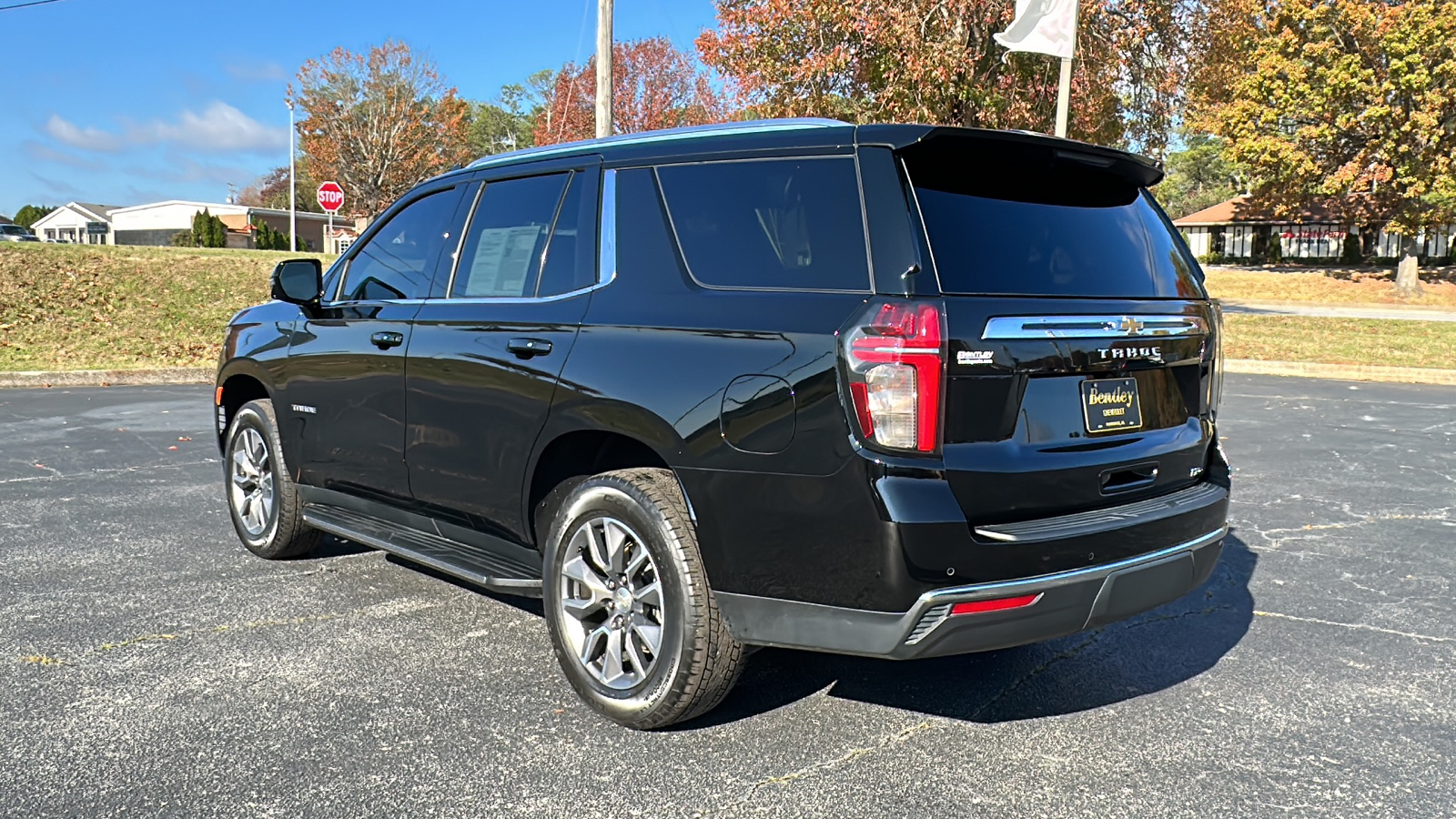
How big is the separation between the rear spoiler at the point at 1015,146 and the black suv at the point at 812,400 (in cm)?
1

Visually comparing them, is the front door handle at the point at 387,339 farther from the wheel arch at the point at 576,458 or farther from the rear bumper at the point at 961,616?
the rear bumper at the point at 961,616

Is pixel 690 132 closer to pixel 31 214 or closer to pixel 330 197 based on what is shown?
pixel 330 197

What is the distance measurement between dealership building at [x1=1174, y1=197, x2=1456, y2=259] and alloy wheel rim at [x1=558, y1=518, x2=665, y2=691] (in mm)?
56082

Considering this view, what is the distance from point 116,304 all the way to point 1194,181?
93.3 meters

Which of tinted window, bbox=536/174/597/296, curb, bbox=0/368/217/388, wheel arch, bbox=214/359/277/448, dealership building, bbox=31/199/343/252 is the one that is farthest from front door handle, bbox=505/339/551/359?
dealership building, bbox=31/199/343/252

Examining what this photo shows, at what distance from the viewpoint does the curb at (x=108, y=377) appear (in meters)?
14.0

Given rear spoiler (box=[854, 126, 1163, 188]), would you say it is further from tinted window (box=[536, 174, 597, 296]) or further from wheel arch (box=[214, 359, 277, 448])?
wheel arch (box=[214, 359, 277, 448])

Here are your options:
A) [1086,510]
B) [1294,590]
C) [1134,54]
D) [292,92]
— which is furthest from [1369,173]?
[292,92]

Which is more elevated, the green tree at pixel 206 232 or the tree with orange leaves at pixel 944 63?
the tree with orange leaves at pixel 944 63

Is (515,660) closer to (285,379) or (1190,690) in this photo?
(285,379)

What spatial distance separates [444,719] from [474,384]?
1.20 meters

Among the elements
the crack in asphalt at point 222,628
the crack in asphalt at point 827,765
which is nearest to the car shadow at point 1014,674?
the crack in asphalt at point 827,765

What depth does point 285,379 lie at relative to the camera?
530cm

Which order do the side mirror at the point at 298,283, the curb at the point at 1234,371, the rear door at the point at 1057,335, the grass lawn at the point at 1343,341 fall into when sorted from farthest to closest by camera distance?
the grass lawn at the point at 1343,341, the curb at the point at 1234,371, the side mirror at the point at 298,283, the rear door at the point at 1057,335
